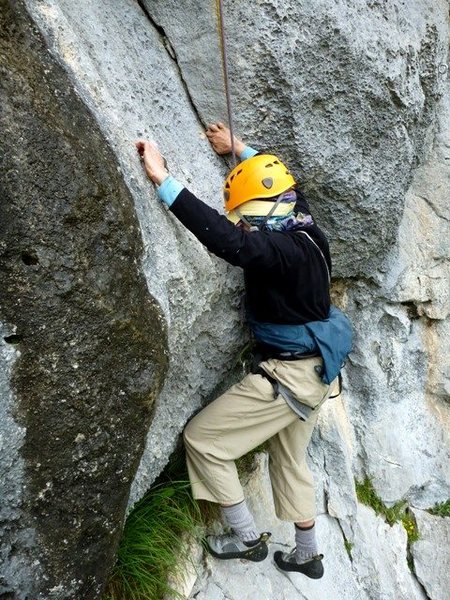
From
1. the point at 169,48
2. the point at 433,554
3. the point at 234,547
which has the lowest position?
the point at 433,554

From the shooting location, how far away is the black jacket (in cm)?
294

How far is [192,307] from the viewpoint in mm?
3279

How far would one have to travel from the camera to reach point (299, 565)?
4.16 m

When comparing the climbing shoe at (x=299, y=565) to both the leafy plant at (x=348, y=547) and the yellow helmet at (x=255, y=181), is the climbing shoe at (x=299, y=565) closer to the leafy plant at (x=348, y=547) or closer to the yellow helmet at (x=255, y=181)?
the leafy plant at (x=348, y=547)

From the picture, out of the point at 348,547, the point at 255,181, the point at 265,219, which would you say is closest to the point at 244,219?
the point at 265,219

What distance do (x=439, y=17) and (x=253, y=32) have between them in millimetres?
1803

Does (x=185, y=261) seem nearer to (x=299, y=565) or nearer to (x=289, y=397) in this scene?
(x=289, y=397)

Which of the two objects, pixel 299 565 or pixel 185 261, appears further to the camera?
pixel 299 565

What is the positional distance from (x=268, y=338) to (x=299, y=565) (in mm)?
1713

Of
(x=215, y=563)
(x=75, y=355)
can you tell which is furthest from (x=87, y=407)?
(x=215, y=563)

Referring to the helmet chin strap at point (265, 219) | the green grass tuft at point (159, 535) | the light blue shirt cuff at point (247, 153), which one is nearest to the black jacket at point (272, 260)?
the helmet chin strap at point (265, 219)

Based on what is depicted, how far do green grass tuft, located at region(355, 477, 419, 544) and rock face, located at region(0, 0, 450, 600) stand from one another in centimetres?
8

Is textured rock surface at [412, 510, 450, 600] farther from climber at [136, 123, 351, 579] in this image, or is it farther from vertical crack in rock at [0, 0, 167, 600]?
vertical crack in rock at [0, 0, 167, 600]

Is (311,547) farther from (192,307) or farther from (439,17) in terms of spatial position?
(439,17)
